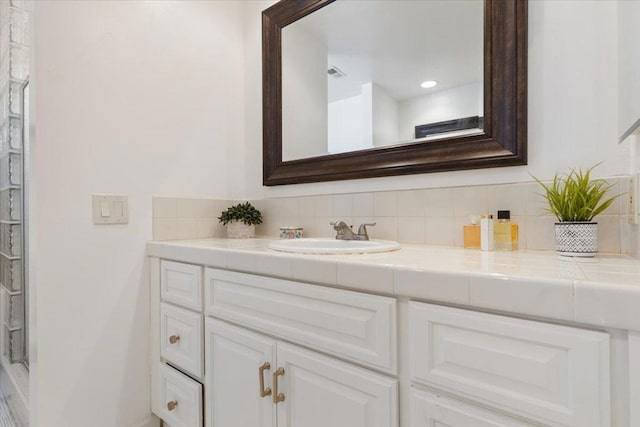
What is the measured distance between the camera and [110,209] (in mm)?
1365

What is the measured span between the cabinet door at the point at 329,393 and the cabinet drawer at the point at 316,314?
32mm

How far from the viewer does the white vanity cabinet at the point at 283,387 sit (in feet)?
2.57

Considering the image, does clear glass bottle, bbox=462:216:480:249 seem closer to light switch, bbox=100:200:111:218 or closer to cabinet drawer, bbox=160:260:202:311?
cabinet drawer, bbox=160:260:202:311

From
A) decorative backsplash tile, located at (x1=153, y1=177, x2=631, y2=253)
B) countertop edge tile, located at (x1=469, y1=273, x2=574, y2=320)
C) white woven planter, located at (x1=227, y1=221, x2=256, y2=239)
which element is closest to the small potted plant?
white woven planter, located at (x1=227, y1=221, x2=256, y2=239)

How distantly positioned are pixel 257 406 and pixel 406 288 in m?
0.63

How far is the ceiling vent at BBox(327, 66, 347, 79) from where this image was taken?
1.49m

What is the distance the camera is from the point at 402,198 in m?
1.32

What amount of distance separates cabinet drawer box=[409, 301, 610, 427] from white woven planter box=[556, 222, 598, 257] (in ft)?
1.32

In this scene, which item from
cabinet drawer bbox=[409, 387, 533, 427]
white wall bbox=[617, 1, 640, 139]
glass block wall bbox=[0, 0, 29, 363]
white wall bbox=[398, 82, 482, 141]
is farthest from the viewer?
glass block wall bbox=[0, 0, 29, 363]

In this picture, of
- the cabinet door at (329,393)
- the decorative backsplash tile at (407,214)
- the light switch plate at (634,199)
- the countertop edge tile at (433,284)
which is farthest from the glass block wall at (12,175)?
the light switch plate at (634,199)

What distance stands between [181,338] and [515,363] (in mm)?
1129

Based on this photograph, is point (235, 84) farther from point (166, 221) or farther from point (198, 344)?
point (198, 344)

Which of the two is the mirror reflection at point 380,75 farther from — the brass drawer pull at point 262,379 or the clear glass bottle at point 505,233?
the brass drawer pull at point 262,379

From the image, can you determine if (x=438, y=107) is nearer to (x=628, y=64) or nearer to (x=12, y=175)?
(x=628, y=64)
